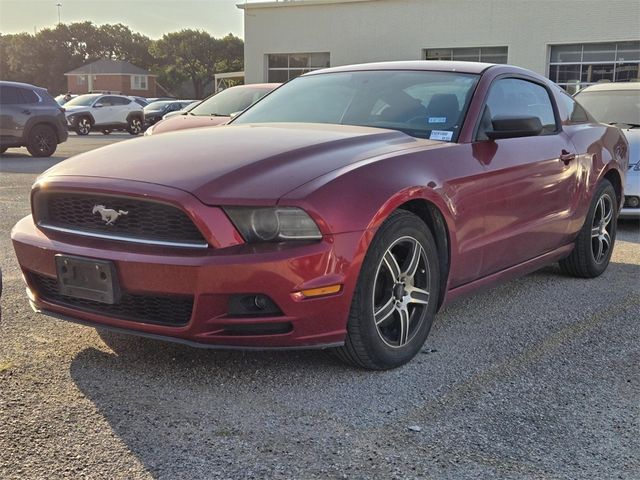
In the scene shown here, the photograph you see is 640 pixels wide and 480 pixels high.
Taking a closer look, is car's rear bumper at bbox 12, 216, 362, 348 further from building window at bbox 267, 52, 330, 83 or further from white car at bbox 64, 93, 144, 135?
building window at bbox 267, 52, 330, 83

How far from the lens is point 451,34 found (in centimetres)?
3031

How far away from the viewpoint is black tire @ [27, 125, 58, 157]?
15617 mm

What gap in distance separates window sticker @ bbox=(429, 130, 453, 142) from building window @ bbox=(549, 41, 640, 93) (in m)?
24.2

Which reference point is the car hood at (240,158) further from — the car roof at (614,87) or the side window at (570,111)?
the car roof at (614,87)

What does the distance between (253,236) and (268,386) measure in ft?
2.26

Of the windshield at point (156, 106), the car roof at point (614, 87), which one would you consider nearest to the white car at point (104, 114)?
the windshield at point (156, 106)

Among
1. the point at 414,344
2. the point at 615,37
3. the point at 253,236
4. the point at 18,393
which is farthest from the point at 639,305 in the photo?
the point at 615,37

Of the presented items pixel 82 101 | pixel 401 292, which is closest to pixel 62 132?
pixel 82 101

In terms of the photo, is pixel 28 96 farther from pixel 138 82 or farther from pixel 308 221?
pixel 138 82

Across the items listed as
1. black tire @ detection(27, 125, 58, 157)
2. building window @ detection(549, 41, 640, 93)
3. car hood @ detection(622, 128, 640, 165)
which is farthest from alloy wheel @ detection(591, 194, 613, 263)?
building window @ detection(549, 41, 640, 93)

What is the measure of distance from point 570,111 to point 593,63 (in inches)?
947

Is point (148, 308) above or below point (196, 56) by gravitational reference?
below

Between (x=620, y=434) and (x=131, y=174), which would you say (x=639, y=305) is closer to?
(x=620, y=434)

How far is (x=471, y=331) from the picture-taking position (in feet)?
13.7
